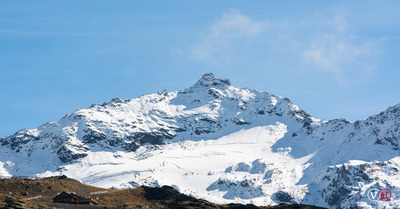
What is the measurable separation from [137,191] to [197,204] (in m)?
22.8

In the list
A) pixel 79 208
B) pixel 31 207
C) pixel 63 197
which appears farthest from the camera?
pixel 63 197

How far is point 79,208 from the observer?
12375 centimetres

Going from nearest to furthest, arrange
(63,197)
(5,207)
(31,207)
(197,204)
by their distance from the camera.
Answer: (5,207) → (31,207) → (63,197) → (197,204)

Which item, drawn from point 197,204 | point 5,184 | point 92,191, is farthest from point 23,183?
point 197,204

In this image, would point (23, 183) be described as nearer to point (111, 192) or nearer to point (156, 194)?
point (111, 192)

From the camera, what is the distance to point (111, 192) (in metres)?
173

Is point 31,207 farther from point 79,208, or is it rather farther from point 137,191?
point 137,191

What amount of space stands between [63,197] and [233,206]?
182 ft

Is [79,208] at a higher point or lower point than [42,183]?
lower


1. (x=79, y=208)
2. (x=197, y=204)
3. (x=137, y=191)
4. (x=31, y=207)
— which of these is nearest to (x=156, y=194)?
(x=137, y=191)

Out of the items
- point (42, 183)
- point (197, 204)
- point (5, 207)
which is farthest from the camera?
point (42, 183)

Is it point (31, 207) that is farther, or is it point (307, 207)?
point (307, 207)

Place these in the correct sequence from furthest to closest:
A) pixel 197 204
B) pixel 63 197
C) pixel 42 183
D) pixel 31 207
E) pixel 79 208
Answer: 1. pixel 42 183
2. pixel 197 204
3. pixel 63 197
4. pixel 79 208
5. pixel 31 207

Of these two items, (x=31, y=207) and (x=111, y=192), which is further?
(x=111, y=192)
